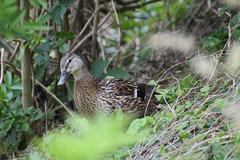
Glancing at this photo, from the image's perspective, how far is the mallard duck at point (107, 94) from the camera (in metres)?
5.11

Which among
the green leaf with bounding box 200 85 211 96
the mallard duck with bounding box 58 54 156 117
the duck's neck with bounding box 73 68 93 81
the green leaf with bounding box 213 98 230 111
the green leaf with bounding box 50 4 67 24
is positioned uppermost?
the green leaf with bounding box 50 4 67 24

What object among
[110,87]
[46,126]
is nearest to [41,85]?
[46,126]

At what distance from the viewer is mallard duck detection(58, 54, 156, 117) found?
5.11 m

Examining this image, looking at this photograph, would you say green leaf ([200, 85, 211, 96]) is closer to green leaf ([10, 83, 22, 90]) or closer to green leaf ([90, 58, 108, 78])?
green leaf ([90, 58, 108, 78])

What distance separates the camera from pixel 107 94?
5188 millimetres

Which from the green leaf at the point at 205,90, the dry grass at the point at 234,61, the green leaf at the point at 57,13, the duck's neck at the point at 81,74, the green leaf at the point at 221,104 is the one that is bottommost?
the duck's neck at the point at 81,74

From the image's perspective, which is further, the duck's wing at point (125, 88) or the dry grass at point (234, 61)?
the duck's wing at point (125, 88)

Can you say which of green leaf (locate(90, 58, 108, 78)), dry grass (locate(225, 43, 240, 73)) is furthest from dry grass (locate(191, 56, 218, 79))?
green leaf (locate(90, 58, 108, 78))

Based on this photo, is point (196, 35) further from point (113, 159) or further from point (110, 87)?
point (113, 159)

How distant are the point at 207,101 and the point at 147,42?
2701 mm

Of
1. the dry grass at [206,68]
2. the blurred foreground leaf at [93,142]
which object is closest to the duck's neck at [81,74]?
the dry grass at [206,68]

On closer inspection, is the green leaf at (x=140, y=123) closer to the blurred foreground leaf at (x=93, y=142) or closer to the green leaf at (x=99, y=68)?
the green leaf at (x=99, y=68)

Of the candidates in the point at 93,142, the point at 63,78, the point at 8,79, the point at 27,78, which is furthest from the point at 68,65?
the point at 93,142

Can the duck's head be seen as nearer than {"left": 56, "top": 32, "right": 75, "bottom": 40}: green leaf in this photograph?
No
